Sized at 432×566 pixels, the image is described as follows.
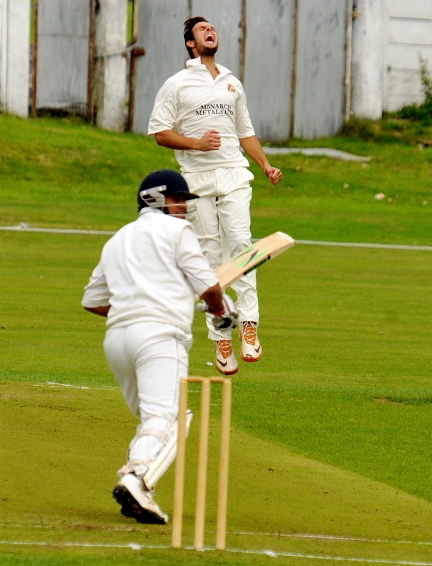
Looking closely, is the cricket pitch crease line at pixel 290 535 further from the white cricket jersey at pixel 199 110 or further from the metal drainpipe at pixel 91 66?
the metal drainpipe at pixel 91 66

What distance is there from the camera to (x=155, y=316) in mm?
5871

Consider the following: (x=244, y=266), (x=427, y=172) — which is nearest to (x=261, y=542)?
(x=244, y=266)

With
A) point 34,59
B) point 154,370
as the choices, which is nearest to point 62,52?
point 34,59

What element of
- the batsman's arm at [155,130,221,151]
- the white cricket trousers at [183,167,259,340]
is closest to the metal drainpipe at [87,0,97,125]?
the white cricket trousers at [183,167,259,340]

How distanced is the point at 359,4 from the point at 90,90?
261 inches

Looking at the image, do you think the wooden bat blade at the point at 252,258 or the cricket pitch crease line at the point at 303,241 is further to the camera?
the cricket pitch crease line at the point at 303,241

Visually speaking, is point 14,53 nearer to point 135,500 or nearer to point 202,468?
point 135,500

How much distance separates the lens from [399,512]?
21.3 feet

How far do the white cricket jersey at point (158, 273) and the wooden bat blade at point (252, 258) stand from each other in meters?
0.32

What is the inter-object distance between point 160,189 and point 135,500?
1526 millimetres

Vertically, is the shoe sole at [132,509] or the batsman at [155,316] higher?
the batsman at [155,316]

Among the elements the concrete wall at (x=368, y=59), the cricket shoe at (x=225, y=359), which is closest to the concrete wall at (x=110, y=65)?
the concrete wall at (x=368, y=59)

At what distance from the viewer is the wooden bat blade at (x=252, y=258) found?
626cm

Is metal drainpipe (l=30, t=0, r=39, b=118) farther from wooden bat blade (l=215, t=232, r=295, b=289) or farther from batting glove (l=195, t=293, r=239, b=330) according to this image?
batting glove (l=195, t=293, r=239, b=330)
